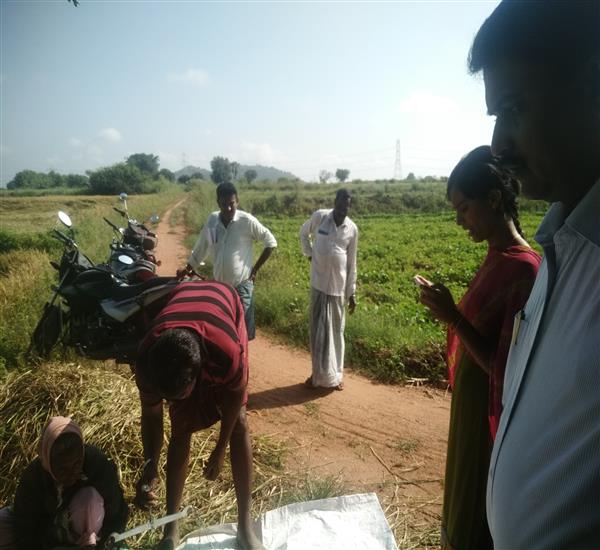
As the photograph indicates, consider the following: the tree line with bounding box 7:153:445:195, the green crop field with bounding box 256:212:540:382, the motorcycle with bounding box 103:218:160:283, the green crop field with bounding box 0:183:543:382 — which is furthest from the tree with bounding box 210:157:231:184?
the motorcycle with bounding box 103:218:160:283

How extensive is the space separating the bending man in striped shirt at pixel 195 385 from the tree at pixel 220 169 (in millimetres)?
61299

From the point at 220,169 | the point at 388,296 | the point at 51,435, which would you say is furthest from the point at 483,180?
the point at 220,169

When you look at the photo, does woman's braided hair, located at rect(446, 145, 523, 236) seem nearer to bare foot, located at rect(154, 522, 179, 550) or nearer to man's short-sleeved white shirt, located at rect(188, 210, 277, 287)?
bare foot, located at rect(154, 522, 179, 550)

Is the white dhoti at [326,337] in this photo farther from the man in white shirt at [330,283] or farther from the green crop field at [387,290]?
the green crop field at [387,290]

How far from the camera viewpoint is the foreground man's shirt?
667mm

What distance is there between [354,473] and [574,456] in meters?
3.03

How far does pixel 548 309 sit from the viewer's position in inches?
35.8

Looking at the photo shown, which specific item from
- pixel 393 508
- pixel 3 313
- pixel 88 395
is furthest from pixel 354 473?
pixel 3 313

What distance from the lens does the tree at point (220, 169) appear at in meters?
62.5

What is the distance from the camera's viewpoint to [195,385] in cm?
213

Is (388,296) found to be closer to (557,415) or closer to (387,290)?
(387,290)

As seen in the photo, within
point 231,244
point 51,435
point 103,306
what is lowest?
point 51,435

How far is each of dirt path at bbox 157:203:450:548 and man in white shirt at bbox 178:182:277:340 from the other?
0.97 metres

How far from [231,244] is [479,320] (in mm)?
3150
